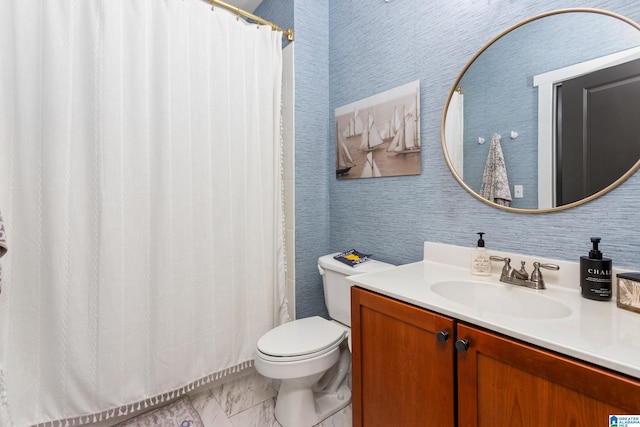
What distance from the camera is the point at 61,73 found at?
123 cm

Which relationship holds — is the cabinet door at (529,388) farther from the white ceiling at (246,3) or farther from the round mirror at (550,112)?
the white ceiling at (246,3)

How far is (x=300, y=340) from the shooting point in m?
1.45

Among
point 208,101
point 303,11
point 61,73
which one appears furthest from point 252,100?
point 61,73

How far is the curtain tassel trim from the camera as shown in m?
1.30

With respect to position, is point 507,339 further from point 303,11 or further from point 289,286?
point 303,11

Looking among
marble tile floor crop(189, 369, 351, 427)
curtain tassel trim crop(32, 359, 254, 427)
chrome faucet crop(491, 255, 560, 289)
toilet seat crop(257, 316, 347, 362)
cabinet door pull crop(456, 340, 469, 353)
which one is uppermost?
chrome faucet crop(491, 255, 560, 289)

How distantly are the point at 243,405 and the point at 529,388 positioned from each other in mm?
1429

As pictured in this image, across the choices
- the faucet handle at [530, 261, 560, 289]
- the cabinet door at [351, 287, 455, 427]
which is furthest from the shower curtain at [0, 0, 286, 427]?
the faucet handle at [530, 261, 560, 289]

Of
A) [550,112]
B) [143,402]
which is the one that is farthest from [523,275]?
[143,402]

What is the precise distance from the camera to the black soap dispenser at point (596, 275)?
2.88 feet

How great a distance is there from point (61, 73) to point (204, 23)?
2.30 feet

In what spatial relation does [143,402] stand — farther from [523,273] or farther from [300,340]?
[523,273]

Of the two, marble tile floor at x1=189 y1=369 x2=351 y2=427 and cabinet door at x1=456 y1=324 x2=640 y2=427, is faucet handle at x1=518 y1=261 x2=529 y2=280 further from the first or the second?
marble tile floor at x1=189 y1=369 x2=351 y2=427

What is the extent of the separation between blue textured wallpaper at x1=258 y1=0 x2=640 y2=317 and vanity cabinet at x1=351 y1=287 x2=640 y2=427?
1.77ft
